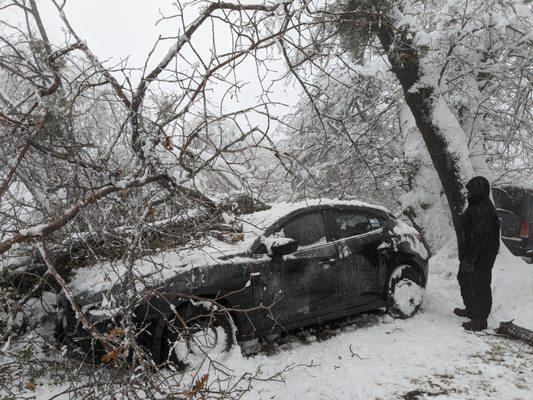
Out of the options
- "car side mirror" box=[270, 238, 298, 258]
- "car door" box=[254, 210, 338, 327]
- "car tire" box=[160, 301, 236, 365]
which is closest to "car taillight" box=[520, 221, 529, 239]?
"car door" box=[254, 210, 338, 327]

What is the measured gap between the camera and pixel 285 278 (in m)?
4.87

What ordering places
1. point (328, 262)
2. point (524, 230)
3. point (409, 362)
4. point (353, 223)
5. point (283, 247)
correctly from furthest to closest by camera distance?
1. point (524, 230)
2. point (353, 223)
3. point (328, 262)
4. point (283, 247)
5. point (409, 362)

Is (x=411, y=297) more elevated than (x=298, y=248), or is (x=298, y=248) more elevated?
(x=298, y=248)

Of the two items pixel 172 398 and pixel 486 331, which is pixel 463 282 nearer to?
pixel 486 331

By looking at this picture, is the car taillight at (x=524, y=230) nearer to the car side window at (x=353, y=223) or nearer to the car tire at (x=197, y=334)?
the car side window at (x=353, y=223)

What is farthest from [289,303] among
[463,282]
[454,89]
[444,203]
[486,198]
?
[454,89]

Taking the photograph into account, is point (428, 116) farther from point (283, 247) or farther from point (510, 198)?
point (283, 247)

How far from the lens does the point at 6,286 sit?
4.66 meters

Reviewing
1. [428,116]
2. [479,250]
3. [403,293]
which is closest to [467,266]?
[479,250]

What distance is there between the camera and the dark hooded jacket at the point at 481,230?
5.39 m

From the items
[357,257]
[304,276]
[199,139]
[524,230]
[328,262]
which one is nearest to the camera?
[199,139]

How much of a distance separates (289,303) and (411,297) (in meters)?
1.96

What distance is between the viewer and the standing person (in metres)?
5.38

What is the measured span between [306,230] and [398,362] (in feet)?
5.85
